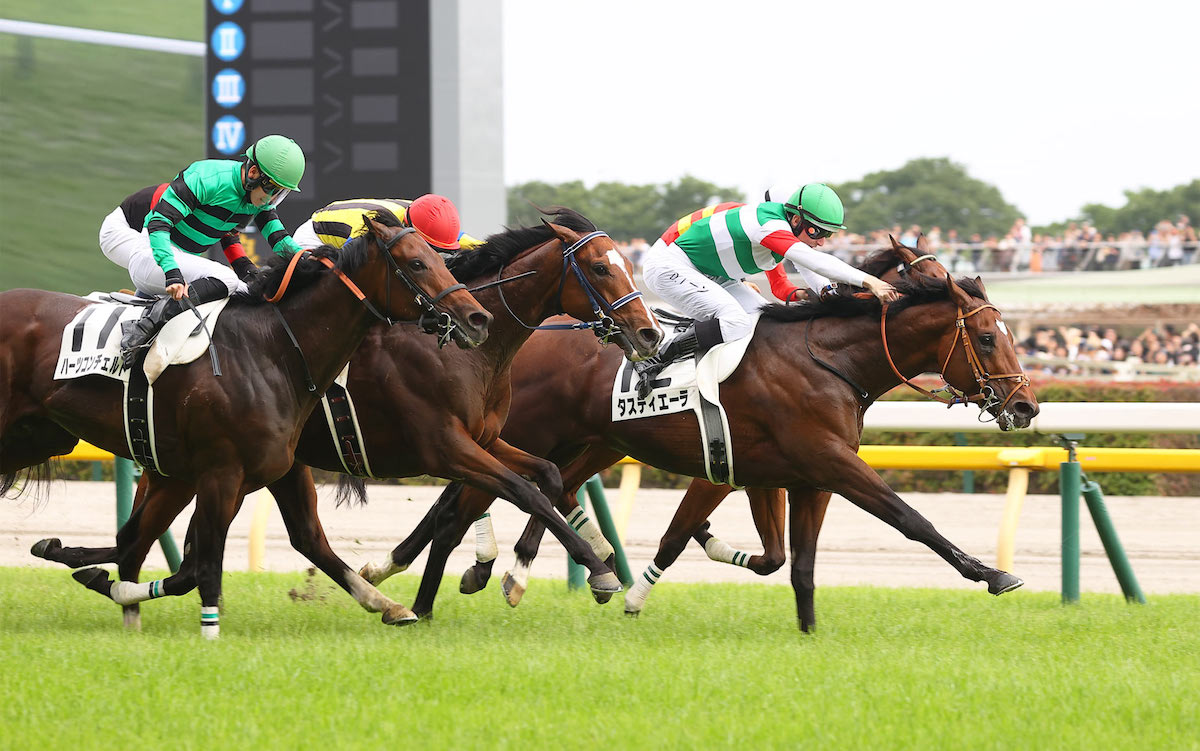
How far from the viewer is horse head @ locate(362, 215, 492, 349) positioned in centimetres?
517

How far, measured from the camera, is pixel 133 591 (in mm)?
5531

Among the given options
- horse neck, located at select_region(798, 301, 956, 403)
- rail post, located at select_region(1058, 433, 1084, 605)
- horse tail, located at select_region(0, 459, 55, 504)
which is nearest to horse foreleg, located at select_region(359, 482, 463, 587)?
horse tail, located at select_region(0, 459, 55, 504)

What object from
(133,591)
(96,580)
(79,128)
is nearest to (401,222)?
(133,591)

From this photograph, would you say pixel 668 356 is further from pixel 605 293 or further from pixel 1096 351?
pixel 1096 351

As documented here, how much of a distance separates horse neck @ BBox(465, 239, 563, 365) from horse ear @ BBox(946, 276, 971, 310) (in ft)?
5.28

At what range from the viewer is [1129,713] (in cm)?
414

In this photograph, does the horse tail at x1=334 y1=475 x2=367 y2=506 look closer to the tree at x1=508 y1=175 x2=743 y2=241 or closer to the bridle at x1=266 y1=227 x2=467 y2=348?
the bridle at x1=266 y1=227 x2=467 y2=348

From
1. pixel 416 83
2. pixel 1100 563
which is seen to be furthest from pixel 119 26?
pixel 1100 563

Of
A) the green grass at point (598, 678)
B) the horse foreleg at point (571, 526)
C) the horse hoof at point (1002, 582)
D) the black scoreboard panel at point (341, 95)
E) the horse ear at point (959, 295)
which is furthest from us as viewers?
the black scoreboard panel at point (341, 95)

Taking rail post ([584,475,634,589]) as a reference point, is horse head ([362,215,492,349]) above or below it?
above

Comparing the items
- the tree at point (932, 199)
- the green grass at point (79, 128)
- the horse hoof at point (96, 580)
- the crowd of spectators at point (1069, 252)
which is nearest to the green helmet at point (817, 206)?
the horse hoof at point (96, 580)

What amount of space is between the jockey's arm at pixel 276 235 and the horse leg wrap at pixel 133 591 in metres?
1.38

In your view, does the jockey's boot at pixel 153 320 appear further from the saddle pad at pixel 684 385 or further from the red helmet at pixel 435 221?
the saddle pad at pixel 684 385

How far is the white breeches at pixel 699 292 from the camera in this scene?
6211 millimetres
